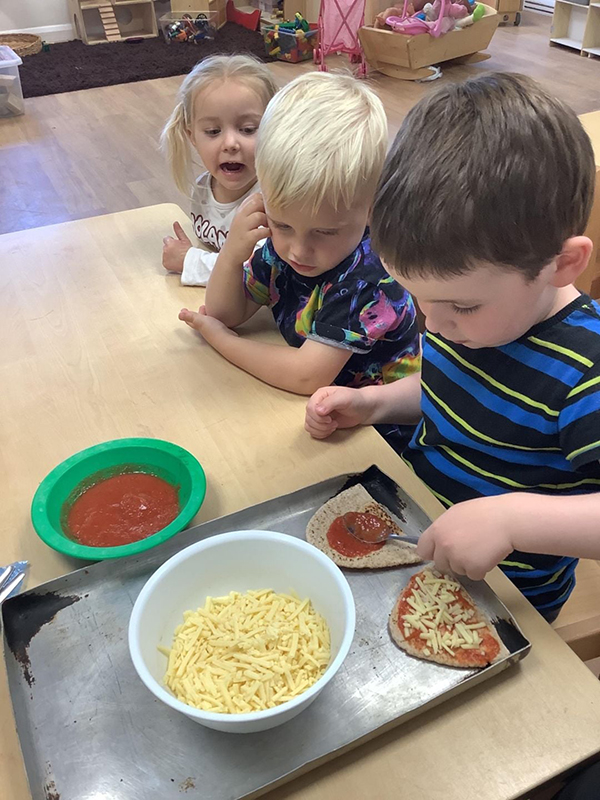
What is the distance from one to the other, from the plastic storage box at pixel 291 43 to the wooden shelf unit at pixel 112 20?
1.05 meters

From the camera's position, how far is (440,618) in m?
0.66

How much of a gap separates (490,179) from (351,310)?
0.42 m

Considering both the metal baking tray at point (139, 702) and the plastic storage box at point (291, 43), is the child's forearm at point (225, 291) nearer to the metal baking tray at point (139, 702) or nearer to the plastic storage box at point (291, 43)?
the metal baking tray at point (139, 702)

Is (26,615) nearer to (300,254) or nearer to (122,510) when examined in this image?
(122,510)

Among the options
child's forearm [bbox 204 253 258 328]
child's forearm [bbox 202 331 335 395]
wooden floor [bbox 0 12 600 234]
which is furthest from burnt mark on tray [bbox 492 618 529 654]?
wooden floor [bbox 0 12 600 234]

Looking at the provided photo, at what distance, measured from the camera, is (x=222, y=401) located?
1.01m

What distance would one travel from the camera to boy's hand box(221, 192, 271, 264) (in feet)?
3.75

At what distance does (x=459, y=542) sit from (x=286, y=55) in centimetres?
473

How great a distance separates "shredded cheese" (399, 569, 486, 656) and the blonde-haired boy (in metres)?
0.40

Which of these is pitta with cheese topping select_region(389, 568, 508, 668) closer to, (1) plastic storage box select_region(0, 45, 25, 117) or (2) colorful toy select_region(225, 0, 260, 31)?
(1) plastic storage box select_region(0, 45, 25, 117)

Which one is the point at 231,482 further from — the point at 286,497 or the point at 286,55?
the point at 286,55

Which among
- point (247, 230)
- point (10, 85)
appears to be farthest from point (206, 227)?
point (10, 85)

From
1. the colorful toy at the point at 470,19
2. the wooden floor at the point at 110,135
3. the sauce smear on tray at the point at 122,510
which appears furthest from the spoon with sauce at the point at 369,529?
the colorful toy at the point at 470,19

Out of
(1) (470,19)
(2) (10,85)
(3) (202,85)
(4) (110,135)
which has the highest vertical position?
(3) (202,85)
